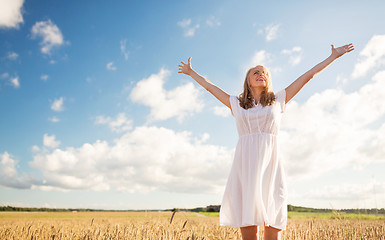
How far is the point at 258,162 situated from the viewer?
10.8ft

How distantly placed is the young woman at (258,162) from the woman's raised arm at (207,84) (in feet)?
0.09

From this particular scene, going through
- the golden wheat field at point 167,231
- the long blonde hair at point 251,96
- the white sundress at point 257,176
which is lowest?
the golden wheat field at point 167,231

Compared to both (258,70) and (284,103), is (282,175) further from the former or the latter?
(258,70)

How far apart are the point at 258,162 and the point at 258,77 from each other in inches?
42.5

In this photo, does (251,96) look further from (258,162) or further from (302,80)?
(258,162)

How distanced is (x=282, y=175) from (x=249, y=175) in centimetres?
38

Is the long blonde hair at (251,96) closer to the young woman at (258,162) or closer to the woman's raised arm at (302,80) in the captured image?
the young woman at (258,162)

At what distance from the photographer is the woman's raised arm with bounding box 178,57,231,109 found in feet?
13.0

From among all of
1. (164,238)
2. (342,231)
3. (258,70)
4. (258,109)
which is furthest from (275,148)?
(342,231)

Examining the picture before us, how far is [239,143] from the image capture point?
11.7 feet

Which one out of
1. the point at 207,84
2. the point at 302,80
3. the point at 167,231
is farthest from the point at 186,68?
the point at 167,231

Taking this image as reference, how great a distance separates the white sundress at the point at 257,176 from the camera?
3186 millimetres

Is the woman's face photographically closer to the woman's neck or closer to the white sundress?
the woman's neck

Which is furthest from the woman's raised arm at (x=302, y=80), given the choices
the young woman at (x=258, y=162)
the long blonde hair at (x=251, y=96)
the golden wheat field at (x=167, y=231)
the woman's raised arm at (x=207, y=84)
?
the golden wheat field at (x=167, y=231)
